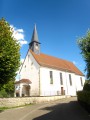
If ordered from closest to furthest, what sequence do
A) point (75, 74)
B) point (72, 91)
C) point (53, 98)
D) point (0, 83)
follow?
point (0, 83) < point (53, 98) < point (72, 91) < point (75, 74)

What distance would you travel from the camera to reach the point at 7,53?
Answer: 60.6 feet

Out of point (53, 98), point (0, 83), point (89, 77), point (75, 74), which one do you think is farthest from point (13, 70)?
point (75, 74)

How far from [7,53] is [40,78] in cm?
2281

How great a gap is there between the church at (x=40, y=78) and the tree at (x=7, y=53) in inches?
812

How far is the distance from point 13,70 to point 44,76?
73.7ft

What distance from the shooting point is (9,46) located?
19062 millimetres

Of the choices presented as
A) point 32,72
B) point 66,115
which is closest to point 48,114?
point 66,115

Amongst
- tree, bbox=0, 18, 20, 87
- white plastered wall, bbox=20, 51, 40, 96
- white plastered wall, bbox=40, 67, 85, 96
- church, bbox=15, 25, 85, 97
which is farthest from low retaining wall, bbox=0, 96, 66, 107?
white plastered wall, bbox=20, 51, 40, 96

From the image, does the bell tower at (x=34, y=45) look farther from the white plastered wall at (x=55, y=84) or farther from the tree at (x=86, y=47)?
the tree at (x=86, y=47)

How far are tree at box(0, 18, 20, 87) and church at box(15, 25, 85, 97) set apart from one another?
20.6 m

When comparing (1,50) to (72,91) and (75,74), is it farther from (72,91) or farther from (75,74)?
(75,74)

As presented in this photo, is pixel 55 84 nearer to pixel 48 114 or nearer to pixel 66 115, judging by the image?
pixel 48 114

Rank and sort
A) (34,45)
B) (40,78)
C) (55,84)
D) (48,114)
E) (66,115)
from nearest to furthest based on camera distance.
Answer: (66,115) → (48,114) → (40,78) → (55,84) → (34,45)

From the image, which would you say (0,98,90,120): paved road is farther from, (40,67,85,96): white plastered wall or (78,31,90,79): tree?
(40,67,85,96): white plastered wall
